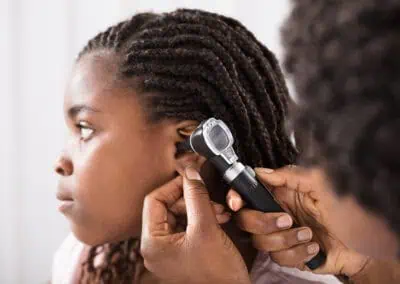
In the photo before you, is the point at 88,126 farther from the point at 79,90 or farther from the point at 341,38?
the point at 341,38

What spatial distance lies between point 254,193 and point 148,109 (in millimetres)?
173

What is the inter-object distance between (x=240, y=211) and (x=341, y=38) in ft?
1.15

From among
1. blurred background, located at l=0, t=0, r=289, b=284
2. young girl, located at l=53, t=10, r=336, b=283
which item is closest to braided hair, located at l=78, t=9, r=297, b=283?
young girl, located at l=53, t=10, r=336, b=283

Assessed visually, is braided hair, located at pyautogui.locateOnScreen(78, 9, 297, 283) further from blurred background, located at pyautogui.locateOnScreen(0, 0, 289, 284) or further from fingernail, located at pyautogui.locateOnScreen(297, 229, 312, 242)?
blurred background, located at pyautogui.locateOnScreen(0, 0, 289, 284)

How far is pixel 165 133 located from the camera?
80 cm

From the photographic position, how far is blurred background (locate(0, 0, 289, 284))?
50.5 inches

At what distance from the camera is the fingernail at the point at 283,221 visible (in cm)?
74

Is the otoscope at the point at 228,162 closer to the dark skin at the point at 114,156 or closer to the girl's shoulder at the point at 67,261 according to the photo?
the dark skin at the point at 114,156

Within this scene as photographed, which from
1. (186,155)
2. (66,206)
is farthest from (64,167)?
(186,155)

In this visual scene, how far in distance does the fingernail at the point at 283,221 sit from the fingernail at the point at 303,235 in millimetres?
23

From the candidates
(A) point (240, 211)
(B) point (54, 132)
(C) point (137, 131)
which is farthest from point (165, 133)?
(B) point (54, 132)

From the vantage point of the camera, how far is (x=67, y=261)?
1027 mm

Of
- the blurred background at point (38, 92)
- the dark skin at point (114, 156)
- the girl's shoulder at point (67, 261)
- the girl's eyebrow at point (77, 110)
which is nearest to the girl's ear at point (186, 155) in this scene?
the dark skin at point (114, 156)

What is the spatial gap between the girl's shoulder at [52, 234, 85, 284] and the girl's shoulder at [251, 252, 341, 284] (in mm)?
291
